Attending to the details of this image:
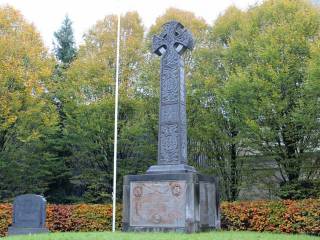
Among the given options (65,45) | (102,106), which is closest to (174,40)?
(102,106)

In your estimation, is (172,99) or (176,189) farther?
(172,99)

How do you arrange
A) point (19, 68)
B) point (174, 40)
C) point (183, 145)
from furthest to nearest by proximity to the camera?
point (19, 68) < point (174, 40) < point (183, 145)

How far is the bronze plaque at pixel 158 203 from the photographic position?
1351cm

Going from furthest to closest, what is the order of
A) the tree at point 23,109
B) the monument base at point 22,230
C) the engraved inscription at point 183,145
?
the tree at point 23,109 < the monument base at point 22,230 < the engraved inscription at point 183,145

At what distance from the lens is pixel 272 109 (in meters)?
20.5

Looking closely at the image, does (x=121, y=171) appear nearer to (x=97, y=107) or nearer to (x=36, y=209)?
(x=97, y=107)

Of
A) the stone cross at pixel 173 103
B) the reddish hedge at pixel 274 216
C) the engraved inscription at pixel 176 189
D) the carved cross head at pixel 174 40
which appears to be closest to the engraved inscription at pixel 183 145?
the stone cross at pixel 173 103

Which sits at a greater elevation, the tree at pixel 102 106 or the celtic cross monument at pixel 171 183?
the tree at pixel 102 106

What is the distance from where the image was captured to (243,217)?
61.1 ft

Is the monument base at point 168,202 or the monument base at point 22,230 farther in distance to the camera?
the monument base at point 22,230

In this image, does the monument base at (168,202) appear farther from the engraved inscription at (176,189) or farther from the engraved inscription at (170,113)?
the engraved inscription at (170,113)

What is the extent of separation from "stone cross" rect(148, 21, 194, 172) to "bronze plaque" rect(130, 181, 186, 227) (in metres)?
0.68

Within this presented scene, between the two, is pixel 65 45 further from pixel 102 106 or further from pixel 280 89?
pixel 280 89

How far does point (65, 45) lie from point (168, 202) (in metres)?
21.4
